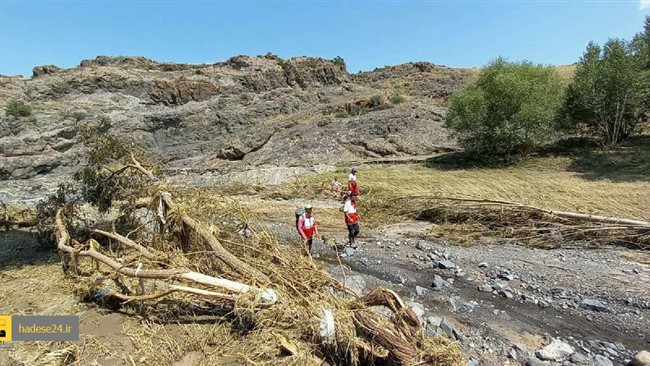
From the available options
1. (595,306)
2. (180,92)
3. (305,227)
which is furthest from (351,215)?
(180,92)

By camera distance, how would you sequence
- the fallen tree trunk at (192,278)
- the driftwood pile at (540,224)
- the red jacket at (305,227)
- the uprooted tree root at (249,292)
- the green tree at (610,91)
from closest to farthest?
the uprooted tree root at (249,292)
the fallen tree trunk at (192,278)
the red jacket at (305,227)
the driftwood pile at (540,224)
the green tree at (610,91)

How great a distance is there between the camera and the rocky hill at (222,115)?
77.7 feet

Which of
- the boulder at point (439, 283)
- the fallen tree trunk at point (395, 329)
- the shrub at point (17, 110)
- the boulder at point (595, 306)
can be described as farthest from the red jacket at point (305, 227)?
the shrub at point (17, 110)

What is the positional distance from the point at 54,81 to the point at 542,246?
39784 mm

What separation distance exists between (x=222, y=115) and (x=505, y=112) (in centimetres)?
2183

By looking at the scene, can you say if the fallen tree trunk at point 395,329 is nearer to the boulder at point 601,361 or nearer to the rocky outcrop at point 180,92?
the boulder at point 601,361

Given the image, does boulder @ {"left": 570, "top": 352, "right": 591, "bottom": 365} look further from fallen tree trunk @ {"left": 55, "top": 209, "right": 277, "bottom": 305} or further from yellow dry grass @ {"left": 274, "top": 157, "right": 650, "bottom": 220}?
yellow dry grass @ {"left": 274, "top": 157, "right": 650, "bottom": 220}

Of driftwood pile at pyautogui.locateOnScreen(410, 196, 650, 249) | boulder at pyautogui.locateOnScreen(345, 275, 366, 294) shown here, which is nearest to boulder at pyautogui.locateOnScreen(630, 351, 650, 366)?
boulder at pyautogui.locateOnScreen(345, 275, 366, 294)

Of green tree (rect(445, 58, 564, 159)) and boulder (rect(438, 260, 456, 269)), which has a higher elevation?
green tree (rect(445, 58, 564, 159))

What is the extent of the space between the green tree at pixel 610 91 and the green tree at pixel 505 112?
46.1 inches

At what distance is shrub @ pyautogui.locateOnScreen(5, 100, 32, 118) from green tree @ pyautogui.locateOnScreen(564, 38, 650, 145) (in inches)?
1327

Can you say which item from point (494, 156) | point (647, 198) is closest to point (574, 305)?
point (647, 198)

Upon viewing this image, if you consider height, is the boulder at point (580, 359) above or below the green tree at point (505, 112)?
below

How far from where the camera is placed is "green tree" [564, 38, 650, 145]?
16266 millimetres
